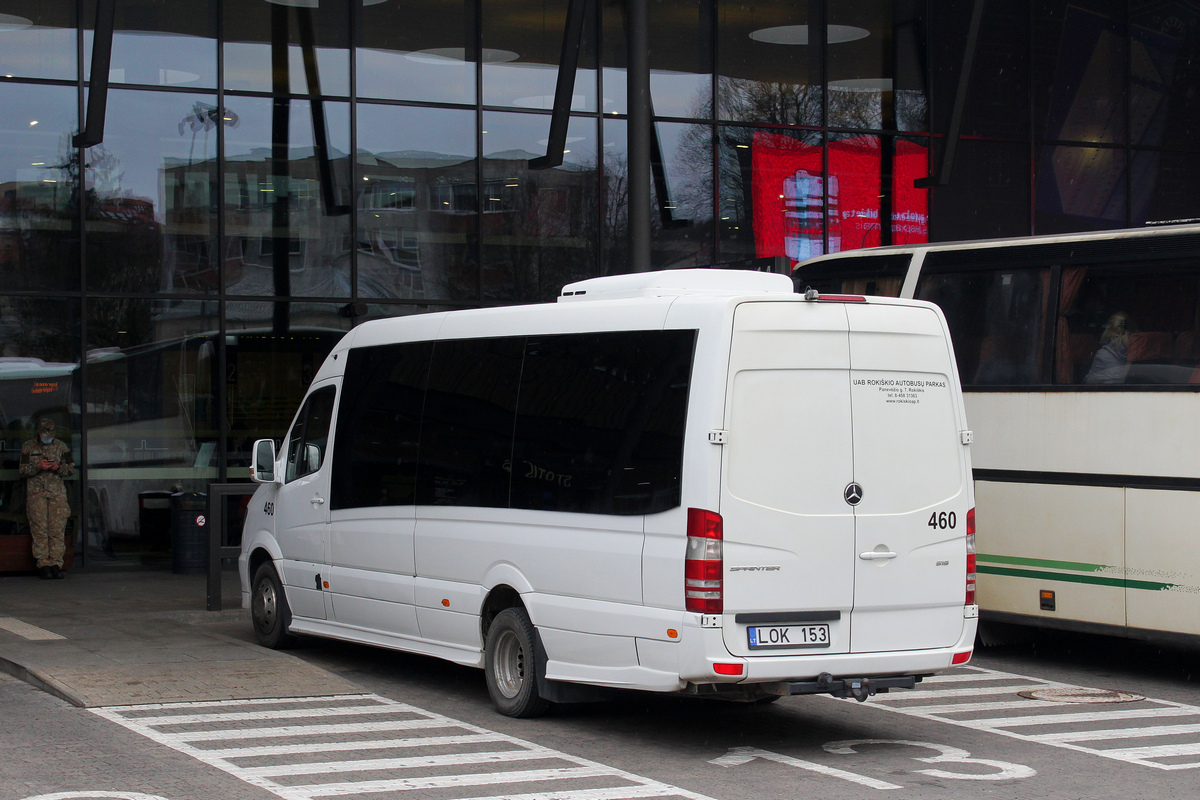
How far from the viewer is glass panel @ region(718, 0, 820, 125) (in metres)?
21.3

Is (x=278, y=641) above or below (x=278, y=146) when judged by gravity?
below

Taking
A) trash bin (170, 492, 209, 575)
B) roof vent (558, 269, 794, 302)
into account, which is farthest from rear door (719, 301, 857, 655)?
trash bin (170, 492, 209, 575)

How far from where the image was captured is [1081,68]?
75.7 feet

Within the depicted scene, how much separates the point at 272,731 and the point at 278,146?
11.9 m

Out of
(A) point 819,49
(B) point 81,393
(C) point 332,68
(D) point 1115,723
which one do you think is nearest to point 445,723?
(D) point 1115,723

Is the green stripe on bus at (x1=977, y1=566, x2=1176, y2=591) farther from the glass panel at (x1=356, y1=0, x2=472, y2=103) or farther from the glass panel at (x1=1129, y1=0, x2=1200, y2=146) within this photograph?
the glass panel at (x1=1129, y1=0, x2=1200, y2=146)

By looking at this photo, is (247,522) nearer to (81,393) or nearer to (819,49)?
(81,393)

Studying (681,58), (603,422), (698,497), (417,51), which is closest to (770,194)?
(681,58)

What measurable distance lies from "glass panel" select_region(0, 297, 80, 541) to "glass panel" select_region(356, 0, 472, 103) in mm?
5020

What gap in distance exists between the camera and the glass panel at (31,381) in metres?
17.8

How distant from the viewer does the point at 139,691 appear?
974 centimetres

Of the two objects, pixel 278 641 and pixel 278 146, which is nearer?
pixel 278 641

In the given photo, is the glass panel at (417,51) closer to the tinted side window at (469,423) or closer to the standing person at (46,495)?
the standing person at (46,495)

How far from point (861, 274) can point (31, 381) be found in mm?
10533
